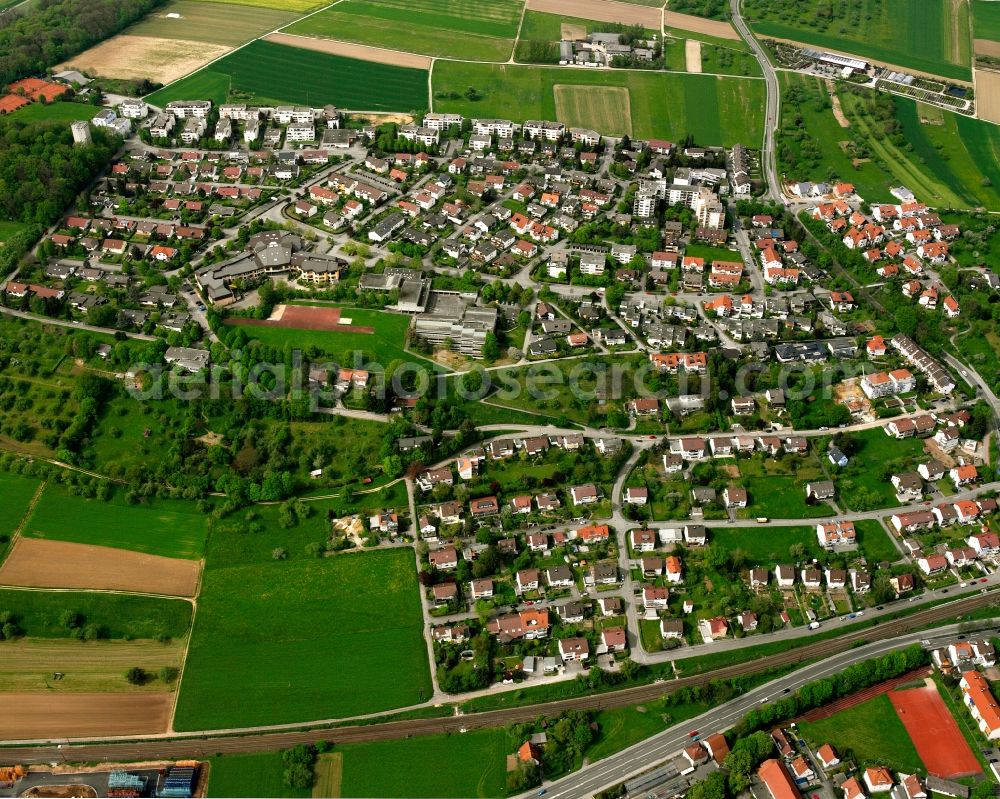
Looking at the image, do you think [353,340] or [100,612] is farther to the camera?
[353,340]

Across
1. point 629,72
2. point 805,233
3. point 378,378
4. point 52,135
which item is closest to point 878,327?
point 805,233

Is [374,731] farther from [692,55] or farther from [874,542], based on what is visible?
[692,55]

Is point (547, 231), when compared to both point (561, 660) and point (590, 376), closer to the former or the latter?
point (590, 376)

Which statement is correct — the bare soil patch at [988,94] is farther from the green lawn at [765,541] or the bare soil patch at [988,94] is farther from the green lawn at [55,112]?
the green lawn at [55,112]

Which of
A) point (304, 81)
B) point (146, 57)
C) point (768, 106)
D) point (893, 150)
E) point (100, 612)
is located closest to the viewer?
point (100, 612)

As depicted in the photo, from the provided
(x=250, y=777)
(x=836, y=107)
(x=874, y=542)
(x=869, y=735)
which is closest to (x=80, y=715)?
(x=250, y=777)

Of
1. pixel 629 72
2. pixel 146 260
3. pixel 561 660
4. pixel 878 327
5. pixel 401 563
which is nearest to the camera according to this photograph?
pixel 561 660

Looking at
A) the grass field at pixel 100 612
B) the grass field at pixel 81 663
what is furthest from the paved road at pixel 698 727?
the grass field at pixel 100 612
